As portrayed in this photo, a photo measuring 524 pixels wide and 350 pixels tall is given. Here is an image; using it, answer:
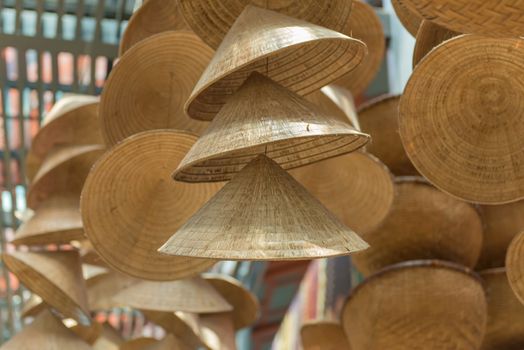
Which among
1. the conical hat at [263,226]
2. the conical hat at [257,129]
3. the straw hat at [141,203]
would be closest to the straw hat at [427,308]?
the straw hat at [141,203]

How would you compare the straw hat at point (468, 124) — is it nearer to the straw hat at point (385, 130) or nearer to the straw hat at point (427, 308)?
the straw hat at point (427, 308)

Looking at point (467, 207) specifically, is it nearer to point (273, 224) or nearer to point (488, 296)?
point (488, 296)

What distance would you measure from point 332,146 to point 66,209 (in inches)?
34.5

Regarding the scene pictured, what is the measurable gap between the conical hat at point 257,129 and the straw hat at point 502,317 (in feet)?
2.40

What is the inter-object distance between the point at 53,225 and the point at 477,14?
3.89 ft

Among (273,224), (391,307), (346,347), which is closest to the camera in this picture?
(273,224)

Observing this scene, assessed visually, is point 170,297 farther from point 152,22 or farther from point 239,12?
point 239,12

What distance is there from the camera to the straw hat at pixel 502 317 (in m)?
1.81

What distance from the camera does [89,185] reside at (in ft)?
4.93

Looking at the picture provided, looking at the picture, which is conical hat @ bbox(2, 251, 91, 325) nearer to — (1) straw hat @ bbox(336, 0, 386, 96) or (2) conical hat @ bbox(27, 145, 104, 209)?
(2) conical hat @ bbox(27, 145, 104, 209)

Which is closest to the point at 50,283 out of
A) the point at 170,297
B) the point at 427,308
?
the point at 170,297

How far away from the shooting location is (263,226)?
3.45 feet

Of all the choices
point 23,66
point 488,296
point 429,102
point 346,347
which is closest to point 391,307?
point 488,296

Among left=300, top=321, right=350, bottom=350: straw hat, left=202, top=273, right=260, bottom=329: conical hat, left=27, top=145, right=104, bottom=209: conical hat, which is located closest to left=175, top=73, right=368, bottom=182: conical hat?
left=27, top=145, right=104, bottom=209: conical hat
